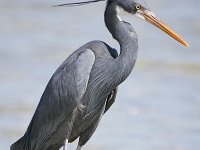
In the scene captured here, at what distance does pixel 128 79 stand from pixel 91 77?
469cm

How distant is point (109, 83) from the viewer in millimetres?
8258

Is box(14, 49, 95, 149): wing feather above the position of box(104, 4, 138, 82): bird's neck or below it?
below

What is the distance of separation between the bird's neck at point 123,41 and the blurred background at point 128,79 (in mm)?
2573

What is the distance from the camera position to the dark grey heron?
8188 mm

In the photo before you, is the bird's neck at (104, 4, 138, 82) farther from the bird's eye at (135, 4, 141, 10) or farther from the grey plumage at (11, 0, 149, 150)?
the bird's eye at (135, 4, 141, 10)

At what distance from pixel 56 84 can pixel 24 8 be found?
8587 mm

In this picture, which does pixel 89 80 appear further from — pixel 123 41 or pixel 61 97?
pixel 123 41

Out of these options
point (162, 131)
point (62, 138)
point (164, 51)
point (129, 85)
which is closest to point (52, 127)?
point (62, 138)

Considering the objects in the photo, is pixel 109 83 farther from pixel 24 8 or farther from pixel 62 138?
pixel 24 8

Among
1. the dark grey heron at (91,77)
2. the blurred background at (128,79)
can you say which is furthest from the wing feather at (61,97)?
the blurred background at (128,79)

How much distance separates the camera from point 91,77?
27.1 feet

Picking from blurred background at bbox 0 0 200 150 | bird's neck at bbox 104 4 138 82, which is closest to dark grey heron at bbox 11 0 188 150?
bird's neck at bbox 104 4 138 82

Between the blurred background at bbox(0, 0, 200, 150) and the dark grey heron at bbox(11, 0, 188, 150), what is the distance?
2276 mm

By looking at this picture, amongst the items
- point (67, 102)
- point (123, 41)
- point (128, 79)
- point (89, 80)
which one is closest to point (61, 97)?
point (67, 102)
